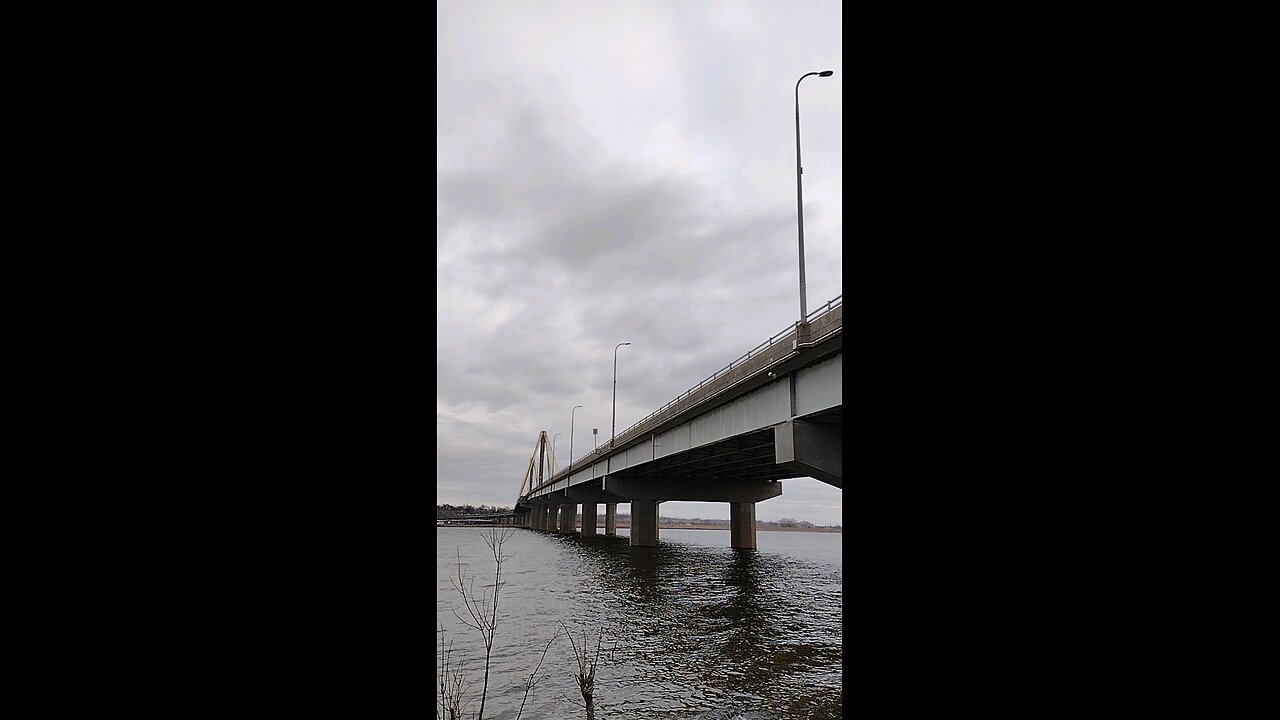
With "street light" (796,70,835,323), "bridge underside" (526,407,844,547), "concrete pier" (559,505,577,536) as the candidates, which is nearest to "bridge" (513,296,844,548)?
"bridge underside" (526,407,844,547)

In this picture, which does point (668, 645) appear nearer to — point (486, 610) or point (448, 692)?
point (486, 610)

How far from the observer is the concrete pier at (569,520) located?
6455cm

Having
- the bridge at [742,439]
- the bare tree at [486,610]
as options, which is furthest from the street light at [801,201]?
the bare tree at [486,610]

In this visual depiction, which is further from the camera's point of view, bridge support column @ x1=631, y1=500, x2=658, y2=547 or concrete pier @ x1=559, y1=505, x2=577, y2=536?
concrete pier @ x1=559, y1=505, x2=577, y2=536

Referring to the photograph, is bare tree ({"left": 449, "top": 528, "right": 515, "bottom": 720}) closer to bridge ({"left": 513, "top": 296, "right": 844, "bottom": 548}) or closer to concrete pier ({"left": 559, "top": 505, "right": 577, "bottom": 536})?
bridge ({"left": 513, "top": 296, "right": 844, "bottom": 548})

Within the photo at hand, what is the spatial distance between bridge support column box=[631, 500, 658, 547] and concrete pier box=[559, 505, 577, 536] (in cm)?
2492

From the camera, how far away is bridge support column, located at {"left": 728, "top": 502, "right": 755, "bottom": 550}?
41.7 metres

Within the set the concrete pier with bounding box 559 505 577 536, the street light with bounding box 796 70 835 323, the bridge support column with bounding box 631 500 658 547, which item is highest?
the street light with bounding box 796 70 835 323

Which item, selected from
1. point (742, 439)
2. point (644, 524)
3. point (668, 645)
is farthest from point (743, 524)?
point (668, 645)
